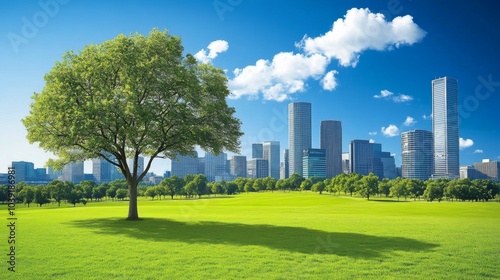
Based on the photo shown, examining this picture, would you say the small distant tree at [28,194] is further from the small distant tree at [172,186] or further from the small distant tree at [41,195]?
the small distant tree at [172,186]

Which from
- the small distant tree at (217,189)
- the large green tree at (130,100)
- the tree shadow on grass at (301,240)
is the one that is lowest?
the small distant tree at (217,189)

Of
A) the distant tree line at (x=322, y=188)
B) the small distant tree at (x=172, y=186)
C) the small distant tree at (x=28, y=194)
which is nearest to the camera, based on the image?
the small distant tree at (x=28, y=194)

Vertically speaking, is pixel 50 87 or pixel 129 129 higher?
pixel 50 87

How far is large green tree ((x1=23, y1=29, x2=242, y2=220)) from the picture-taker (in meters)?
33.1

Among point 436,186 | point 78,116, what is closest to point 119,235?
point 78,116

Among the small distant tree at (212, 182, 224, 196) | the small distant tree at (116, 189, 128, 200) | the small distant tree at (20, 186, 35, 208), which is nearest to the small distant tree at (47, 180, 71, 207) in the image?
the small distant tree at (20, 186, 35, 208)

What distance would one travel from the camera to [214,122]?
38094mm

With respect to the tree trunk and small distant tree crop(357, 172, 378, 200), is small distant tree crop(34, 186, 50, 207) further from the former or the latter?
small distant tree crop(357, 172, 378, 200)

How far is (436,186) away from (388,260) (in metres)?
140

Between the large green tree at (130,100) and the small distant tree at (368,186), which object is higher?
the large green tree at (130,100)

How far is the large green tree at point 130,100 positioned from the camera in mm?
33125

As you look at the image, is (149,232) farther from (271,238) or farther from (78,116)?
(78,116)

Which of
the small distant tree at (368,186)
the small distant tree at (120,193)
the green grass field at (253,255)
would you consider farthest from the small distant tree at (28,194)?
the small distant tree at (368,186)

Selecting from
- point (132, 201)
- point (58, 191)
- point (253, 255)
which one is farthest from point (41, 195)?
point (253, 255)
